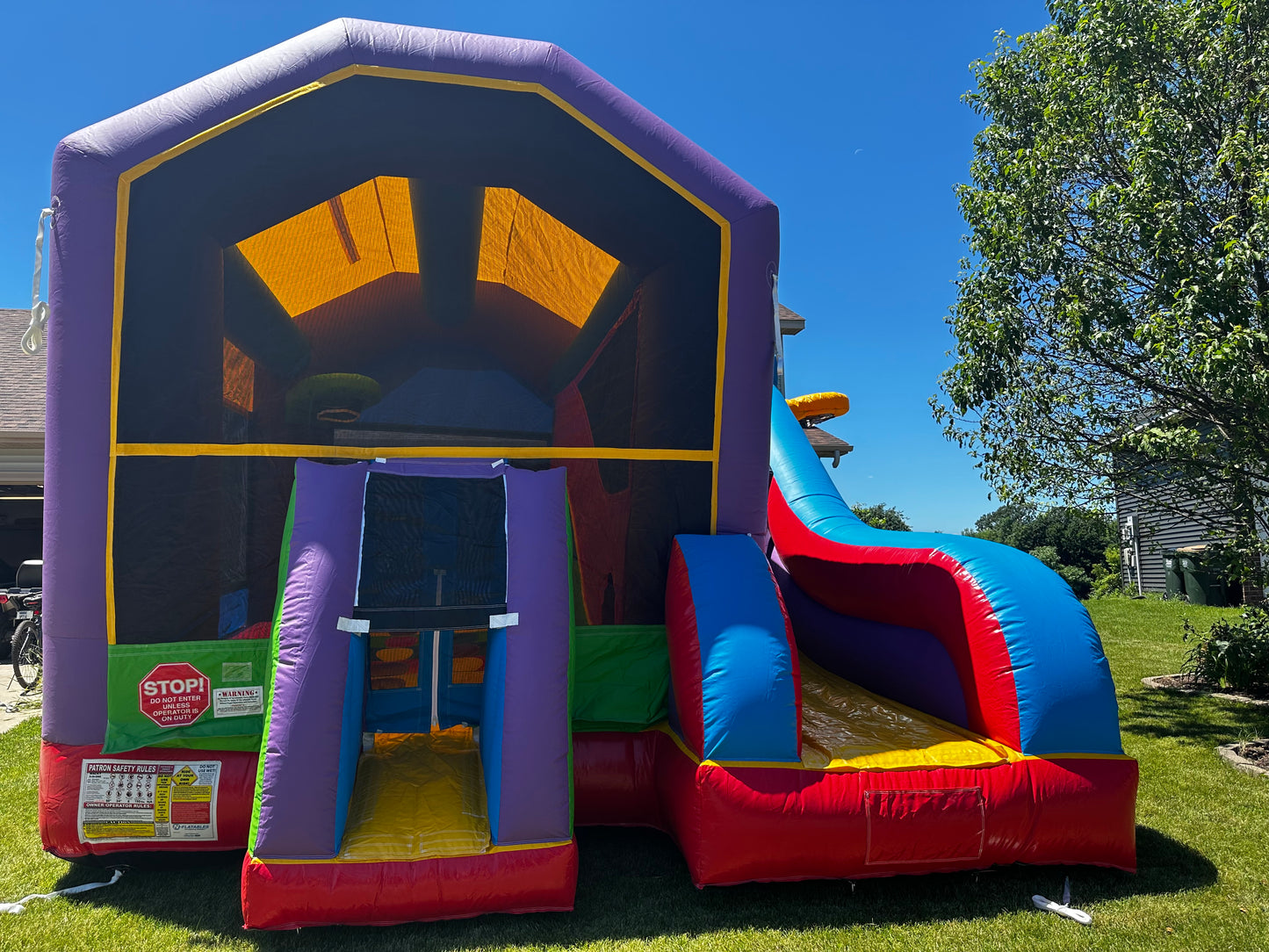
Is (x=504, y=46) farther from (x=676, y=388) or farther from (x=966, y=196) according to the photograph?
(x=966, y=196)

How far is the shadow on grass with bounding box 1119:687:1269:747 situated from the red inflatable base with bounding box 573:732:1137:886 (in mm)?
2156

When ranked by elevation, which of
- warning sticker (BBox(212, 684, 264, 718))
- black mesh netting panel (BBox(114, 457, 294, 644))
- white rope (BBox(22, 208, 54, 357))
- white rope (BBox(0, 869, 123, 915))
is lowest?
white rope (BBox(0, 869, 123, 915))

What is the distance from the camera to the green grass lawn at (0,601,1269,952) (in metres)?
2.45

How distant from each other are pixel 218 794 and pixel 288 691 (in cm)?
73

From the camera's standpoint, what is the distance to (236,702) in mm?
3021

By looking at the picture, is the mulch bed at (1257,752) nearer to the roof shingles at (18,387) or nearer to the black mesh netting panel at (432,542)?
the black mesh netting panel at (432,542)

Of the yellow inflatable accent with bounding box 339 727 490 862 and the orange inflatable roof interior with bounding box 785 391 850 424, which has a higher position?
the orange inflatable roof interior with bounding box 785 391 850 424

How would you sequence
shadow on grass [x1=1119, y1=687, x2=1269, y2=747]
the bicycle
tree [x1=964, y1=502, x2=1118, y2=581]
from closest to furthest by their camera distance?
shadow on grass [x1=1119, y1=687, x2=1269, y2=747]
the bicycle
tree [x1=964, y1=502, x2=1118, y2=581]

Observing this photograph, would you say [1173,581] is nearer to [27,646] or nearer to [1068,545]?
[1068,545]

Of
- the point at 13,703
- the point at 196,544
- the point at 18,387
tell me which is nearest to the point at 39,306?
the point at 196,544

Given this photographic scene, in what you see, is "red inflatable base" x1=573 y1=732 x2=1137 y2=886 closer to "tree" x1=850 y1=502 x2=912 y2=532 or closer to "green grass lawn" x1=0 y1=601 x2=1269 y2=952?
"green grass lawn" x1=0 y1=601 x2=1269 y2=952

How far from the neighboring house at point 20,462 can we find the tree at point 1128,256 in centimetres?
916

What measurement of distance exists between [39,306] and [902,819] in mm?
3753

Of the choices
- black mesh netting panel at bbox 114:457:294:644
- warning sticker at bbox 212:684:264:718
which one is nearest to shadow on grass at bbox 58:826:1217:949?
warning sticker at bbox 212:684:264:718
